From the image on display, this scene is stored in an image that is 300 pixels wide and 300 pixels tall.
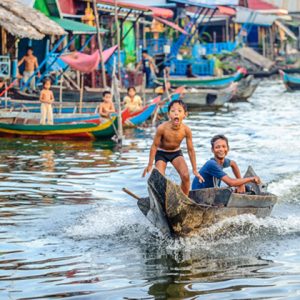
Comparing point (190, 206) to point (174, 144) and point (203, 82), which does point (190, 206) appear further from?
point (203, 82)

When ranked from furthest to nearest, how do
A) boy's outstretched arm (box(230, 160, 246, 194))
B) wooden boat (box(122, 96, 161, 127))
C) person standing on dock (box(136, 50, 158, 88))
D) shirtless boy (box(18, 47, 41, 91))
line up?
person standing on dock (box(136, 50, 158, 88)) → shirtless boy (box(18, 47, 41, 91)) → wooden boat (box(122, 96, 161, 127)) → boy's outstretched arm (box(230, 160, 246, 194))

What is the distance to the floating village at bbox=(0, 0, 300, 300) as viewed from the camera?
7.38 meters

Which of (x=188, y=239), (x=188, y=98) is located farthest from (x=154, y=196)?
(x=188, y=98)

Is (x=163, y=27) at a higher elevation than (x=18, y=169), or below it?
higher

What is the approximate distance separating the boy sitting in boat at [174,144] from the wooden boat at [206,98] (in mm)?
16666

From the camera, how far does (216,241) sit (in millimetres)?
8539

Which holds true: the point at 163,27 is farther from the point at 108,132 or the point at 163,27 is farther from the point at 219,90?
the point at 108,132

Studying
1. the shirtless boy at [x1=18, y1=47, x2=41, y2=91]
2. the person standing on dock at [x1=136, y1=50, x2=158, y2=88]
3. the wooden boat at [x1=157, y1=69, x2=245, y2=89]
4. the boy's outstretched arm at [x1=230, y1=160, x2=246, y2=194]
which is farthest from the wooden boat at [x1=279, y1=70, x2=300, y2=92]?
the boy's outstretched arm at [x1=230, y1=160, x2=246, y2=194]

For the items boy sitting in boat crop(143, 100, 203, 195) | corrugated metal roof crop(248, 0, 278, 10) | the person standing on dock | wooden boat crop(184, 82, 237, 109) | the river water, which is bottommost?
the river water

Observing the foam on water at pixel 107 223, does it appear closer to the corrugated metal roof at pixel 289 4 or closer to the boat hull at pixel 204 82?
the boat hull at pixel 204 82

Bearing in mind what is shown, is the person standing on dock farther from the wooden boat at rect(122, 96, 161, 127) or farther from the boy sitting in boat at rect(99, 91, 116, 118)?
the boy sitting in boat at rect(99, 91, 116, 118)

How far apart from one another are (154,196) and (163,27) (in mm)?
26647

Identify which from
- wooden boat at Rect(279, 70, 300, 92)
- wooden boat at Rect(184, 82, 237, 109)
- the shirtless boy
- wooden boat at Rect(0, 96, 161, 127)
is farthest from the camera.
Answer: wooden boat at Rect(279, 70, 300, 92)

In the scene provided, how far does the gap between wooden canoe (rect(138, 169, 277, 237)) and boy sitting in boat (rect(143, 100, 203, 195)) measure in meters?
0.29
